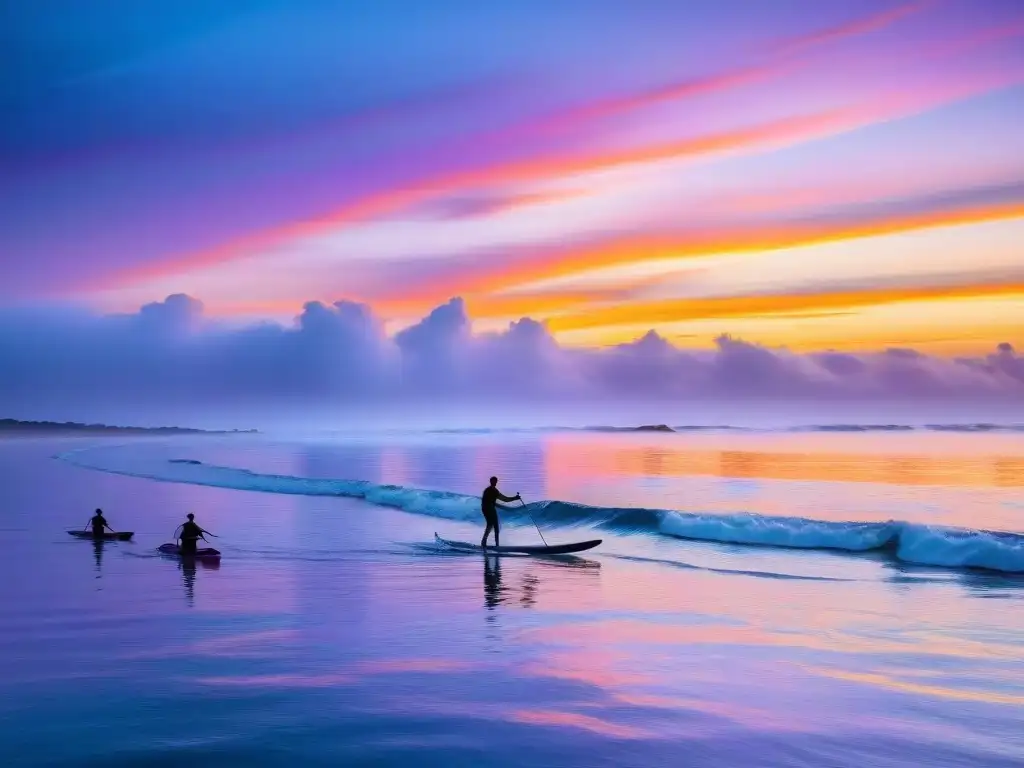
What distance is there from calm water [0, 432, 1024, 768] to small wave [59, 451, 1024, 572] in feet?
0.30

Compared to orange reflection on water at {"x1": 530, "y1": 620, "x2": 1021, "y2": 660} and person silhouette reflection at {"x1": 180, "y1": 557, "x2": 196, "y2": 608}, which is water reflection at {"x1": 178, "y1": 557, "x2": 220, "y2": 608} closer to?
person silhouette reflection at {"x1": 180, "y1": 557, "x2": 196, "y2": 608}

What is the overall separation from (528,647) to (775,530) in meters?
17.1

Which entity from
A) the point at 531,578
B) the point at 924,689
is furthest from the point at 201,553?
the point at 924,689

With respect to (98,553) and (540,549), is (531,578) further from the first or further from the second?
(98,553)

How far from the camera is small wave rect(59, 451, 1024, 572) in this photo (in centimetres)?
2370

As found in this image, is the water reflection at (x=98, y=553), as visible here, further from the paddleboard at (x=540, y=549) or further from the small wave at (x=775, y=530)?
the small wave at (x=775, y=530)

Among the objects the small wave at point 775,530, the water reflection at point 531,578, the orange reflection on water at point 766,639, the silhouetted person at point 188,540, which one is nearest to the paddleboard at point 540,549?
the water reflection at point 531,578

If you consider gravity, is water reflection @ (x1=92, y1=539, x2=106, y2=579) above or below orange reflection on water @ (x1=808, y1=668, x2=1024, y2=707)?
above

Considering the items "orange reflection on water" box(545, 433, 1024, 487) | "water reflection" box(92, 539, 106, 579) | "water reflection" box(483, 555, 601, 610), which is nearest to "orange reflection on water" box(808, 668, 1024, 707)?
"water reflection" box(483, 555, 601, 610)

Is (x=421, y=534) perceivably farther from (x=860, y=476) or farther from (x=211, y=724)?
(x=860, y=476)

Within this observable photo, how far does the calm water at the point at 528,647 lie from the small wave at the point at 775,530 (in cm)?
9

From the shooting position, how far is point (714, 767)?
8.68 metres

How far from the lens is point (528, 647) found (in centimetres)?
1376

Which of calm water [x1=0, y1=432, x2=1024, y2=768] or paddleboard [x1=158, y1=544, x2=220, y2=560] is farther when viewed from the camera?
paddleboard [x1=158, y1=544, x2=220, y2=560]
